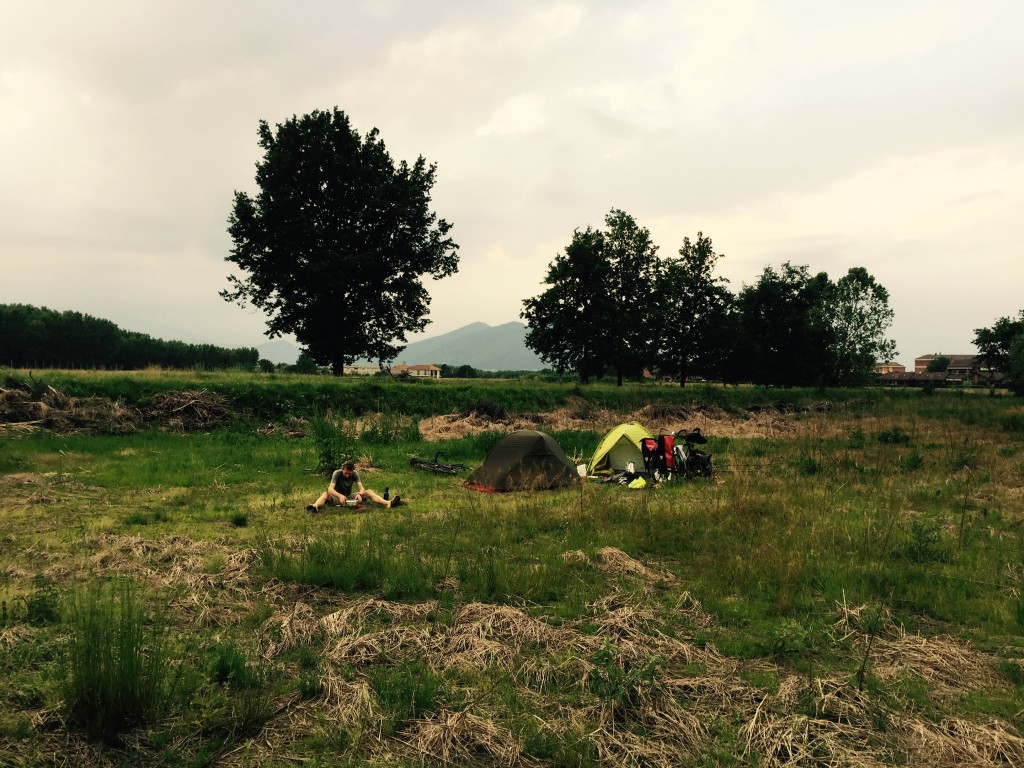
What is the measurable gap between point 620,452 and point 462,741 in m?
13.2

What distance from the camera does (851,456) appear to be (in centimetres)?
1764

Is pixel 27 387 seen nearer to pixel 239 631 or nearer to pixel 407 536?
pixel 407 536

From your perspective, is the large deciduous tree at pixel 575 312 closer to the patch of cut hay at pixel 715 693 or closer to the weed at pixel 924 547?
the weed at pixel 924 547

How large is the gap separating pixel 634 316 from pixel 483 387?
20.5 metres

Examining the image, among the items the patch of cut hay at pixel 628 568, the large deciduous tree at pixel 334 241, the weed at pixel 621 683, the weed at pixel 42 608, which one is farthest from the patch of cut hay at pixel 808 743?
the large deciduous tree at pixel 334 241

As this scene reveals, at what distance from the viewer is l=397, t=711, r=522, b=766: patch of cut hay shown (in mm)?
4023

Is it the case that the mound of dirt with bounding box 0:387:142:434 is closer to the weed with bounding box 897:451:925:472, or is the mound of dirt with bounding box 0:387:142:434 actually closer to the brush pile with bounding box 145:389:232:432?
the brush pile with bounding box 145:389:232:432

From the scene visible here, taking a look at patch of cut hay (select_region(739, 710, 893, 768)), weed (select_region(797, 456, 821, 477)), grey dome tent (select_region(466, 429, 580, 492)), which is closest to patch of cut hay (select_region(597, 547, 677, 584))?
patch of cut hay (select_region(739, 710, 893, 768))

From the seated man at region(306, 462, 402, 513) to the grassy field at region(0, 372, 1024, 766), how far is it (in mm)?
476

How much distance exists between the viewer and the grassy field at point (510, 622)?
13.5 ft

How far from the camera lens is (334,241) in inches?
1359

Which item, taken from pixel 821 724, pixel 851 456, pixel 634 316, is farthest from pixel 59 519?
pixel 634 316

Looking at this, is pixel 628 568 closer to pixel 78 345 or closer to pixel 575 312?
pixel 575 312

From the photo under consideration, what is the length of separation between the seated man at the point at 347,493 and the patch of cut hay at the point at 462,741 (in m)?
7.85
